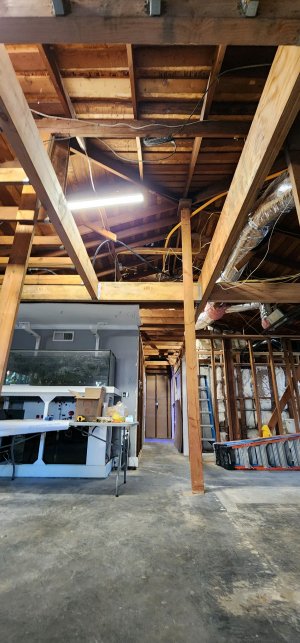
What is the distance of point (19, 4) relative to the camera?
107cm

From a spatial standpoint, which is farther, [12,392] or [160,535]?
[12,392]

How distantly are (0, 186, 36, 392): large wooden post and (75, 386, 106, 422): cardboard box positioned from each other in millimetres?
1245

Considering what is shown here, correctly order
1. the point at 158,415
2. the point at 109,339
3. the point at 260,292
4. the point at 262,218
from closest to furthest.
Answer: the point at 262,218, the point at 260,292, the point at 109,339, the point at 158,415

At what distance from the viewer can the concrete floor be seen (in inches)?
40.6

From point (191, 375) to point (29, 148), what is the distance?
2436 millimetres

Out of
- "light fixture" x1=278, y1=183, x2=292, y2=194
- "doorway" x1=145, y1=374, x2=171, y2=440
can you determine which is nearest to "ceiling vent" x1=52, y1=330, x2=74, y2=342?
"light fixture" x1=278, y1=183, x2=292, y2=194

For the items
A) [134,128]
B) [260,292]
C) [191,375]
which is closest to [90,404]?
[191,375]

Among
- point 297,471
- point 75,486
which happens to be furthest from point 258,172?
point 297,471

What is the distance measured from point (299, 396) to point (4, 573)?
6.92m

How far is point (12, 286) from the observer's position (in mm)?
2168

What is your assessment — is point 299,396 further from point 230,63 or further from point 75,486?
point 230,63

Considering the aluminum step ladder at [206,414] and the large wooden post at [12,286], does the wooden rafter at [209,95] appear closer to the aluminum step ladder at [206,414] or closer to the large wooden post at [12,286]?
the large wooden post at [12,286]

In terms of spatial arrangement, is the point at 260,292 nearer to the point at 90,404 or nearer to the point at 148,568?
the point at 90,404

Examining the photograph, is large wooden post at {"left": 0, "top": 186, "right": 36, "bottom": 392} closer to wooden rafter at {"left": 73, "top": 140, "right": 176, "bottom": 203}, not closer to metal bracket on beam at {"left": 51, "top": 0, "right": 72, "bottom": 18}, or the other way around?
wooden rafter at {"left": 73, "top": 140, "right": 176, "bottom": 203}
